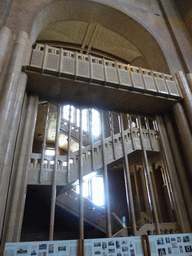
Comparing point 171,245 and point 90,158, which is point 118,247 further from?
point 90,158

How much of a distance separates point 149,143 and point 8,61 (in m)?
6.62

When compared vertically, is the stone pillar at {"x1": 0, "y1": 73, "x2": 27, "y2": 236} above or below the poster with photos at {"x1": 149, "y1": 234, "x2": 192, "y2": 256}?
above

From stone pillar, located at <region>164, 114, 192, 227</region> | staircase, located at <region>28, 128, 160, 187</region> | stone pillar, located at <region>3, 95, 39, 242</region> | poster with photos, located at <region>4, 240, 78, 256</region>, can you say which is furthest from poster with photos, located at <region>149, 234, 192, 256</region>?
stone pillar, located at <region>3, 95, 39, 242</region>

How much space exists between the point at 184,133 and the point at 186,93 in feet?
6.40

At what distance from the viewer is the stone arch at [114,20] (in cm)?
1021

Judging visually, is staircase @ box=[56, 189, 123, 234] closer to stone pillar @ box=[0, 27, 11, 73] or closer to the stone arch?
stone pillar @ box=[0, 27, 11, 73]

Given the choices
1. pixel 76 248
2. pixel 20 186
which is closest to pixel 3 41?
pixel 20 186

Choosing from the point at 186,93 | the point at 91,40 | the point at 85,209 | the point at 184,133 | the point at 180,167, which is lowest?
the point at 85,209

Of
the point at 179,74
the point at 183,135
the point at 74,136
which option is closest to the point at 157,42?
the point at 179,74

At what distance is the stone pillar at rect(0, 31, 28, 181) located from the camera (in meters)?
5.16

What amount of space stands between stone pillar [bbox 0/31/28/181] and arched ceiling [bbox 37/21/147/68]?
21.5ft

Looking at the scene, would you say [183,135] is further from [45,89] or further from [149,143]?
[45,89]

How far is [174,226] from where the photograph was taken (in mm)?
7246

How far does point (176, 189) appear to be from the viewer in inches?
304
